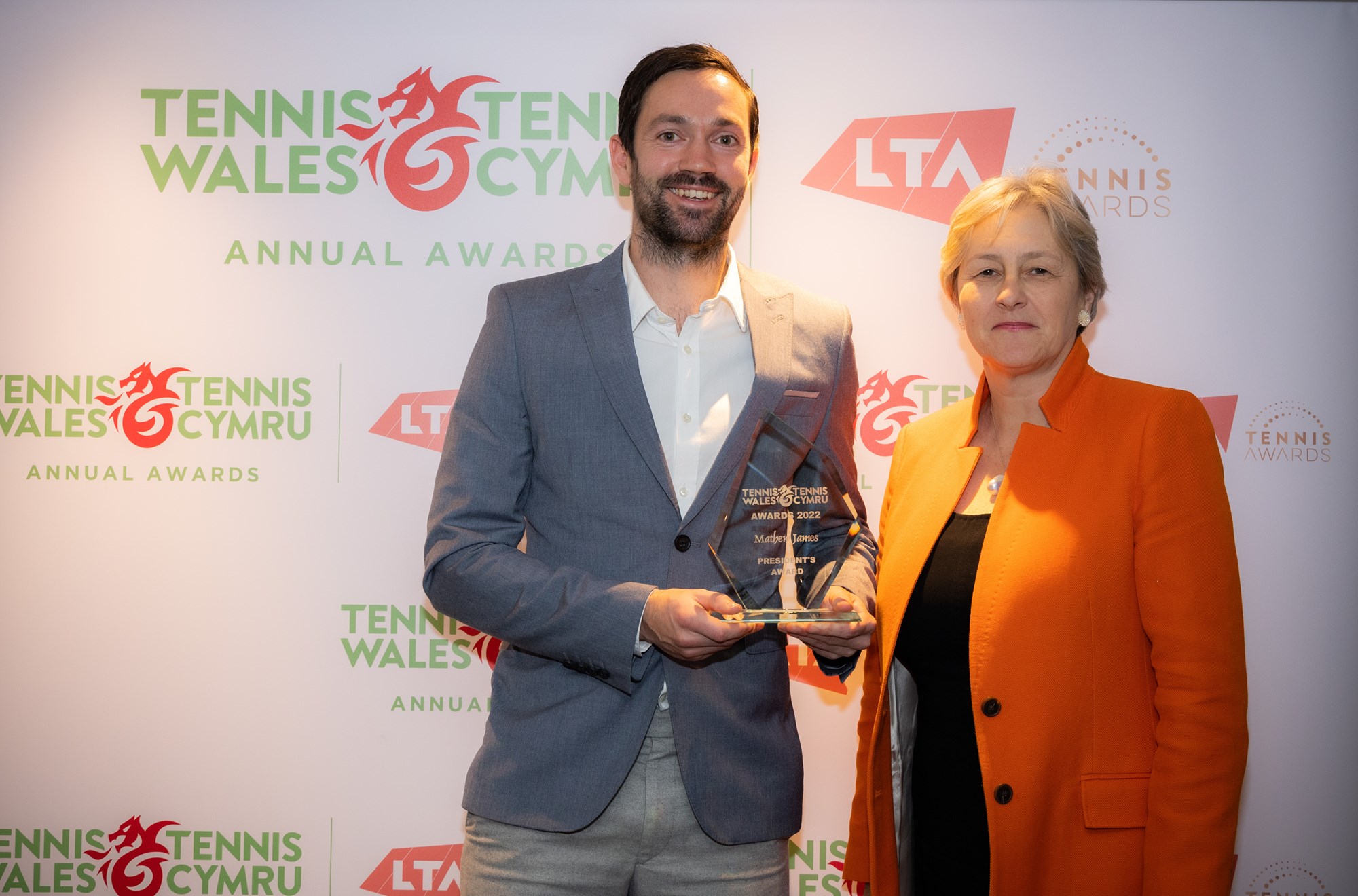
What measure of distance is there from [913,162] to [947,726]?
1.57 meters

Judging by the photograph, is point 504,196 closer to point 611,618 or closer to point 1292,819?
point 611,618

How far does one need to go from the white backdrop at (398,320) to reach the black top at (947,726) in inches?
30.9

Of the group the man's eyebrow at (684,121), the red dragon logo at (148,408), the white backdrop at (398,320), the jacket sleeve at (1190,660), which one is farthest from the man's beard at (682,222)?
the red dragon logo at (148,408)

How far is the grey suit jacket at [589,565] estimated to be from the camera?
1.71m

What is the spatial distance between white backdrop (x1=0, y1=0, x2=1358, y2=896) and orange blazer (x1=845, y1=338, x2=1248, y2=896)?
3.09ft

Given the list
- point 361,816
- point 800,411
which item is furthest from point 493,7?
point 361,816

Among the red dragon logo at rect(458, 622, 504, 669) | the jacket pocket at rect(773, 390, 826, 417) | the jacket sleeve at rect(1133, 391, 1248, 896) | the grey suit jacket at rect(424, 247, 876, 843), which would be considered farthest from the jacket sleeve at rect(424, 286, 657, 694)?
the jacket sleeve at rect(1133, 391, 1248, 896)

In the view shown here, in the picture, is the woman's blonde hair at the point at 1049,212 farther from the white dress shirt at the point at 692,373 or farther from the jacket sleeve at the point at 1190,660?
the white dress shirt at the point at 692,373

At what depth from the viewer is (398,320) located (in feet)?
8.55

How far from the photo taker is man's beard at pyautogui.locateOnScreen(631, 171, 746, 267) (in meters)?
1.94

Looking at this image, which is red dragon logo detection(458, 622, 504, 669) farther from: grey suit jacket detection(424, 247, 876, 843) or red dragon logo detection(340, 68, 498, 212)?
red dragon logo detection(340, 68, 498, 212)

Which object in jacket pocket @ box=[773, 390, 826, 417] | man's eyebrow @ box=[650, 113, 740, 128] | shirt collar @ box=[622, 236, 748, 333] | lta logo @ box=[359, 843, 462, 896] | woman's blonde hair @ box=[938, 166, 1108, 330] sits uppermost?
man's eyebrow @ box=[650, 113, 740, 128]

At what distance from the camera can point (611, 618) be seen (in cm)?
164

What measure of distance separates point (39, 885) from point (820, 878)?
84.1 inches
